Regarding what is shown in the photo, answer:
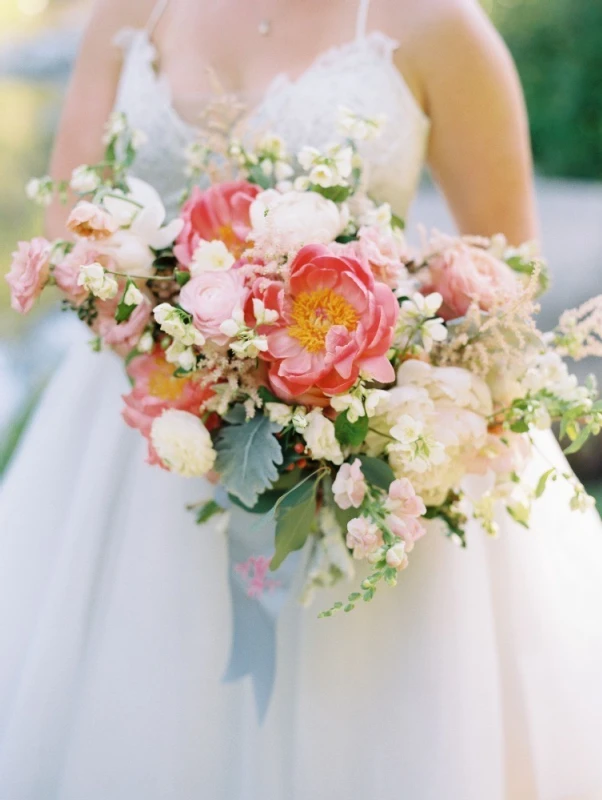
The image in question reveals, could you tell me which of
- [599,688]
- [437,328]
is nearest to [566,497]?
[599,688]

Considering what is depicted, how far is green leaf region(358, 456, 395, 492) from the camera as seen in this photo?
79 centimetres

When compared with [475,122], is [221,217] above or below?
below

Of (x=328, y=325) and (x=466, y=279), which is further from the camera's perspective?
(x=466, y=279)

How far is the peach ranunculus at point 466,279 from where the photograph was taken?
847 mm

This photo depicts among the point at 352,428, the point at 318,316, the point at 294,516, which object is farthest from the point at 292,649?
the point at 318,316

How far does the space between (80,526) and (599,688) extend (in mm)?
787

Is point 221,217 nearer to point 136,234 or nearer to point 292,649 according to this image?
point 136,234

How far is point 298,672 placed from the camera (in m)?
1.03

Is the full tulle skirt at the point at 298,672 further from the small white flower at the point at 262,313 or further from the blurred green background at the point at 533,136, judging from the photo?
the blurred green background at the point at 533,136

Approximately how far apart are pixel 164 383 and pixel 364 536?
0.29 meters

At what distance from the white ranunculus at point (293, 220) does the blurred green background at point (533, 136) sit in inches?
84.6

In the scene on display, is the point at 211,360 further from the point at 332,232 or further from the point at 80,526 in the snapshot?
the point at 80,526

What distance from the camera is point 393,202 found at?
48.7 inches

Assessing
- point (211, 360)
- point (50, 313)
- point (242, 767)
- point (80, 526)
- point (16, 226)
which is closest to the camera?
point (211, 360)
